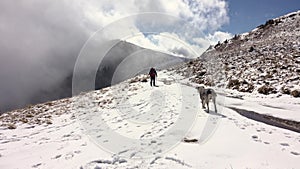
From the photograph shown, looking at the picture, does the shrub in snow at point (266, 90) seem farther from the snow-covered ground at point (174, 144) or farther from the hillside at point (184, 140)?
the snow-covered ground at point (174, 144)

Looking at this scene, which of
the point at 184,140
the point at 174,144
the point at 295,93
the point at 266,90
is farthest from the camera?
the point at 266,90

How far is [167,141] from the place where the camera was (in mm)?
6816

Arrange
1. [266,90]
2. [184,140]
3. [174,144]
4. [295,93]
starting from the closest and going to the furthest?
[174,144] < [184,140] < [295,93] < [266,90]

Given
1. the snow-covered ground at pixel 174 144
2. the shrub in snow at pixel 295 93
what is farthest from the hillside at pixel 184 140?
the shrub in snow at pixel 295 93

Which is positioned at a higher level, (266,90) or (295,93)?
(266,90)

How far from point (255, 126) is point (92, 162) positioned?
6.27 m

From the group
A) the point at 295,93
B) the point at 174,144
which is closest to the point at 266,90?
the point at 295,93

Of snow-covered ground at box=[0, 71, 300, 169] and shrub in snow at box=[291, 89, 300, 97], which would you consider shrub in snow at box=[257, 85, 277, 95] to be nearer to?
shrub in snow at box=[291, 89, 300, 97]

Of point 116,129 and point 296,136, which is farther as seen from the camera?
point 116,129

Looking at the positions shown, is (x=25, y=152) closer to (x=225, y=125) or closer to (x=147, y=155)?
(x=147, y=155)

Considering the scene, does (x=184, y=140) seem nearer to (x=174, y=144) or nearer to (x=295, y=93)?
(x=174, y=144)

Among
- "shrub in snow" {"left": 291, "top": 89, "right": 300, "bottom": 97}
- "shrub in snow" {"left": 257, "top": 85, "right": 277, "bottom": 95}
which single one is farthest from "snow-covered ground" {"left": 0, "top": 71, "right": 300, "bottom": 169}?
"shrub in snow" {"left": 257, "top": 85, "right": 277, "bottom": 95}

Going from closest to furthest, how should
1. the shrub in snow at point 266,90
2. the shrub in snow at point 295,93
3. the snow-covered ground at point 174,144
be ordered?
the snow-covered ground at point 174,144 < the shrub in snow at point 295,93 < the shrub in snow at point 266,90

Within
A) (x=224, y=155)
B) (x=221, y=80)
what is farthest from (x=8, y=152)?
(x=221, y=80)
